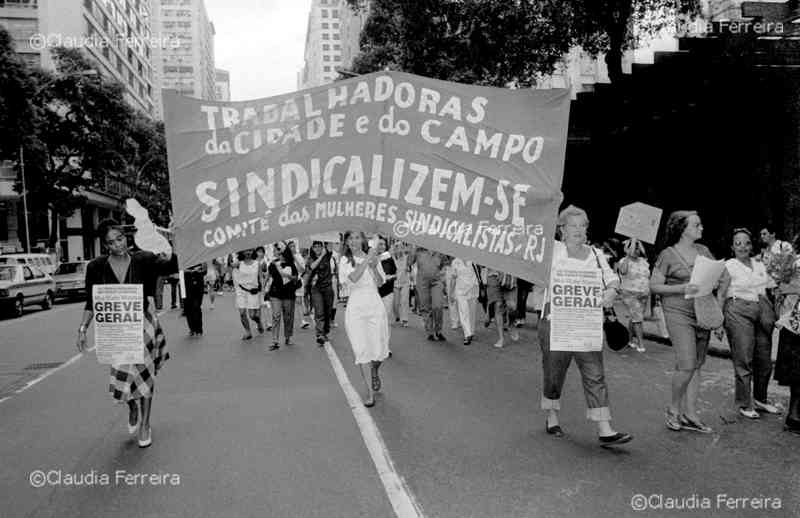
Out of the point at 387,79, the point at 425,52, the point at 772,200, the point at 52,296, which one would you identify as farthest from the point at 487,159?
the point at 52,296

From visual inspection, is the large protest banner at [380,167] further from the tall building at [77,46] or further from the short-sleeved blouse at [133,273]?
the tall building at [77,46]

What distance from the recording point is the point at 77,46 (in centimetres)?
4684

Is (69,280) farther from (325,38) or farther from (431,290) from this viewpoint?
(325,38)

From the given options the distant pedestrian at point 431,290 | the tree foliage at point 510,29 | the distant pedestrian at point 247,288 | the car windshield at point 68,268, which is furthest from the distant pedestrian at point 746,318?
the car windshield at point 68,268

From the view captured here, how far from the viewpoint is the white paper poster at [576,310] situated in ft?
16.7

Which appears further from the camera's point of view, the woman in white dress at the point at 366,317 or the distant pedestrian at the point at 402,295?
the distant pedestrian at the point at 402,295

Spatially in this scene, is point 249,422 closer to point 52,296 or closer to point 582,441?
point 582,441

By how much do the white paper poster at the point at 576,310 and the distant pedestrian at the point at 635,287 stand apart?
5.46m

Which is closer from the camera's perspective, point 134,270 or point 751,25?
point 134,270

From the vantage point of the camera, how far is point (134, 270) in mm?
5523

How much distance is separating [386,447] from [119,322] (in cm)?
232

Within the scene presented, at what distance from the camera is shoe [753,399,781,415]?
6.23 metres

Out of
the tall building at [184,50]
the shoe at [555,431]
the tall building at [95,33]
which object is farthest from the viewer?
the tall building at [184,50]

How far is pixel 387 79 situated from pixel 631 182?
14971 millimetres
